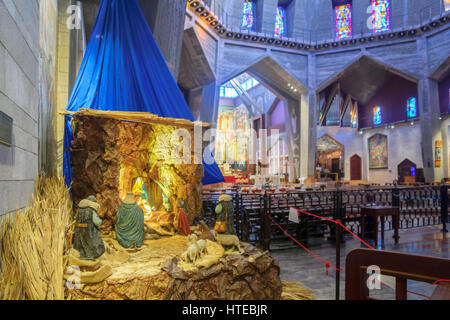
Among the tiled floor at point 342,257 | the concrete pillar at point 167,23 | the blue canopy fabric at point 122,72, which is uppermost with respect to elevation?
the concrete pillar at point 167,23

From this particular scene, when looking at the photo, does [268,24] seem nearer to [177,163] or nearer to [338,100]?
[338,100]

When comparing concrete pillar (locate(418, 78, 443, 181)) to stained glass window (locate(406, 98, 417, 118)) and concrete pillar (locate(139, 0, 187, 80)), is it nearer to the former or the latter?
stained glass window (locate(406, 98, 417, 118))

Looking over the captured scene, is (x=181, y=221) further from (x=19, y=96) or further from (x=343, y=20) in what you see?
(x=343, y=20)

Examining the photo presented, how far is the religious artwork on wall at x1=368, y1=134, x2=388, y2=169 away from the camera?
18.7 meters

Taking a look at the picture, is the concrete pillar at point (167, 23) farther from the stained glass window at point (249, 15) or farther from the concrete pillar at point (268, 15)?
the stained glass window at point (249, 15)

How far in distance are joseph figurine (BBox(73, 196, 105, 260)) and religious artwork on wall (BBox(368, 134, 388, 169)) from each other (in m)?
19.4

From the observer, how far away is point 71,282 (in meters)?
2.96

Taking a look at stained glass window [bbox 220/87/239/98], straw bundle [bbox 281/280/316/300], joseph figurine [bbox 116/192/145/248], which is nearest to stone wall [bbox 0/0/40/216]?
joseph figurine [bbox 116/192/145/248]

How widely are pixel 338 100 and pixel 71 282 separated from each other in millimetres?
20055

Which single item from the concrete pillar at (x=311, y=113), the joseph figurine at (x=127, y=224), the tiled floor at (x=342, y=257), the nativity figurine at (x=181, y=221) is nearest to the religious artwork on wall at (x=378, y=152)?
the concrete pillar at (x=311, y=113)

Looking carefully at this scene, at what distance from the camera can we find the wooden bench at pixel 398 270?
46.9 inches

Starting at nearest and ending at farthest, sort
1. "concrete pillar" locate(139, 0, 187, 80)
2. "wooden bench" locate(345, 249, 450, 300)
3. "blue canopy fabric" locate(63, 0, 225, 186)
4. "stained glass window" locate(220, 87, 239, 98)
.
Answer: "wooden bench" locate(345, 249, 450, 300)
"blue canopy fabric" locate(63, 0, 225, 186)
"concrete pillar" locate(139, 0, 187, 80)
"stained glass window" locate(220, 87, 239, 98)

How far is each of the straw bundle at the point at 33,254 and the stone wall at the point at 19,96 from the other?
0.16 m
